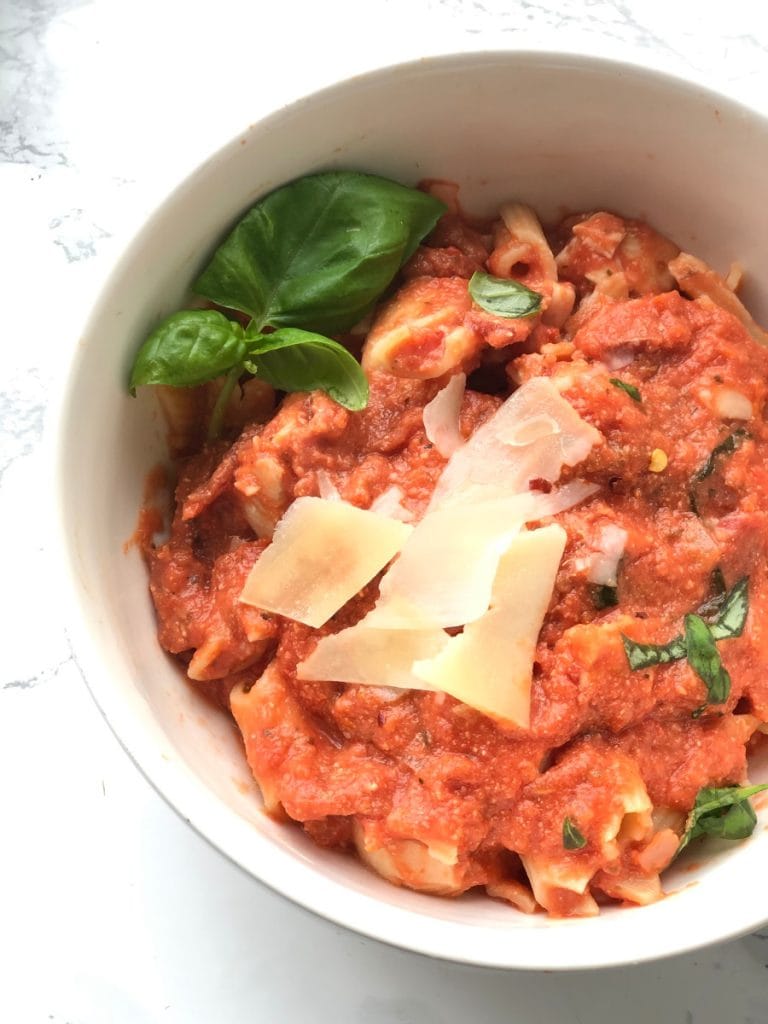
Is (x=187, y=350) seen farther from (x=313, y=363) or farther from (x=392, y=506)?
(x=392, y=506)

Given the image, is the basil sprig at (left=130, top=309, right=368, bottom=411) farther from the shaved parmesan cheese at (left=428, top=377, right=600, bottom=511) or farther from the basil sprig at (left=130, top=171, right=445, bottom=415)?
the shaved parmesan cheese at (left=428, top=377, right=600, bottom=511)

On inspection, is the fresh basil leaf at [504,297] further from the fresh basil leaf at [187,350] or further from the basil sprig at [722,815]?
the basil sprig at [722,815]

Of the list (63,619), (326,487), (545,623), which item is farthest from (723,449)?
(63,619)

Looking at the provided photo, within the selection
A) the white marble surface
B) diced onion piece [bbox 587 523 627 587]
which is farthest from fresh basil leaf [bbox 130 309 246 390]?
diced onion piece [bbox 587 523 627 587]

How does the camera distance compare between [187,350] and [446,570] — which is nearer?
[446,570]

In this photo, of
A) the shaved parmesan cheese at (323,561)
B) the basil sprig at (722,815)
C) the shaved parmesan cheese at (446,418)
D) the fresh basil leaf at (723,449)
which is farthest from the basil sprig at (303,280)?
the basil sprig at (722,815)
